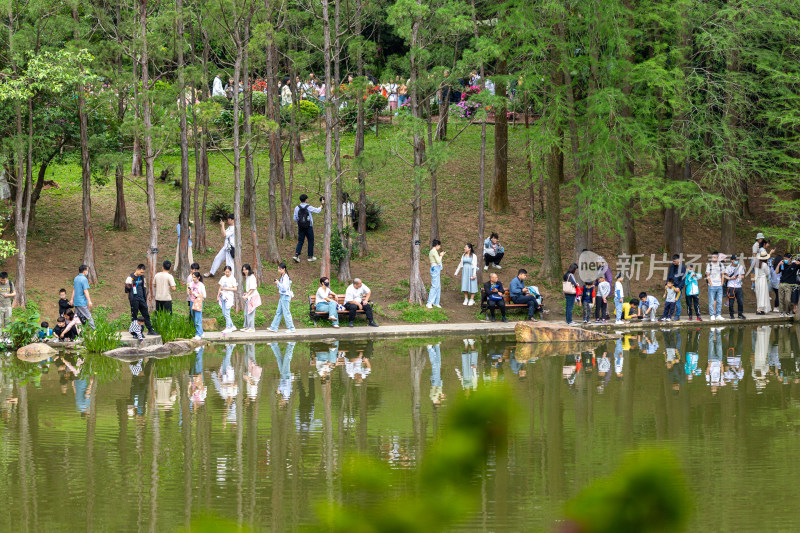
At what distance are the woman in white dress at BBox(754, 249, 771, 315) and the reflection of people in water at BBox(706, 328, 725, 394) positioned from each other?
308cm

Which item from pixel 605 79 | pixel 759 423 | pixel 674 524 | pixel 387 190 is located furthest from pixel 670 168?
pixel 674 524

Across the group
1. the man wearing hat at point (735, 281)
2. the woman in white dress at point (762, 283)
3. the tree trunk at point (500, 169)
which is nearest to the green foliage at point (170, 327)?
the tree trunk at point (500, 169)

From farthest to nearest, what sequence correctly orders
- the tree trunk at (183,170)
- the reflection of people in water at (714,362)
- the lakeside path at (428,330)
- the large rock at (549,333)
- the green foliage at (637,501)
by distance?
the tree trunk at (183,170) < the large rock at (549,333) < the lakeside path at (428,330) < the reflection of people in water at (714,362) < the green foliage at (637,501)

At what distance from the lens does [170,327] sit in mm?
20109

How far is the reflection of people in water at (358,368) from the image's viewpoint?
52.6ft

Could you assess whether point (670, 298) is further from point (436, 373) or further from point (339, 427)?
point (339, 427)

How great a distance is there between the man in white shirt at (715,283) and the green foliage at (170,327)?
14.1 meters

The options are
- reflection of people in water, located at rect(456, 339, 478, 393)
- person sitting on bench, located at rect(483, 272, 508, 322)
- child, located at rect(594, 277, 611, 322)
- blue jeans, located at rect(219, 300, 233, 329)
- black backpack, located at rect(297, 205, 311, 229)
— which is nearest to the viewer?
reflection of people in water, located at rect(456, 339, 478, 393)

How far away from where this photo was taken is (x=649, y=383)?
15.4m

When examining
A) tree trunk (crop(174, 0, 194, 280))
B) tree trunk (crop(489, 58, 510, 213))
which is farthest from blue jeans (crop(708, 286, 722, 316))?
tree trunk (crop(174, 0, 194, 280))

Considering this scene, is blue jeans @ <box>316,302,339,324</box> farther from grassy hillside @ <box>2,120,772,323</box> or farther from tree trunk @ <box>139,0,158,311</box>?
tree trunk @ <box>139,0,158,311</box>

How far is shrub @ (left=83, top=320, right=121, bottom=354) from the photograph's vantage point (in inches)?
742

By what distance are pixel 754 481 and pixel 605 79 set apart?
729 inches

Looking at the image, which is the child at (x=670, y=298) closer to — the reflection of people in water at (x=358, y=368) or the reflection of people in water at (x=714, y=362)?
the reflection of people in water at (x=714, y=362)
